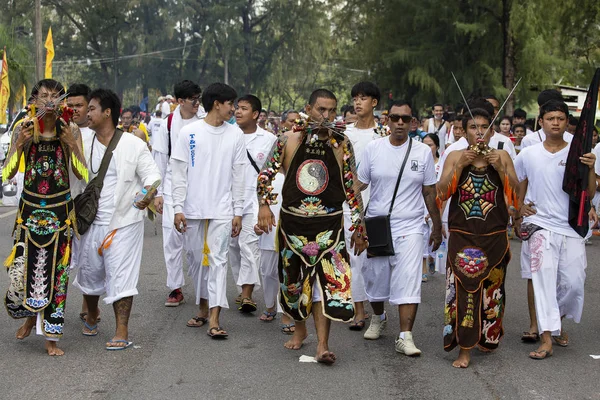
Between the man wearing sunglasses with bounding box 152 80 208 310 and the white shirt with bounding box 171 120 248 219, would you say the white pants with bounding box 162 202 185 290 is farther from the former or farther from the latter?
the white shirt with bounding box 171 120 248 219

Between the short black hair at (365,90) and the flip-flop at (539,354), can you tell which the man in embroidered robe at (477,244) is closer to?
the flip-flop at (539,354)

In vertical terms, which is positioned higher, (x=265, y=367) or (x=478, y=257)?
(x=478, y=257)

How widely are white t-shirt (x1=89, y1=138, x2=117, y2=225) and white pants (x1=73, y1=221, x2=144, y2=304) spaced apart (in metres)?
0.08

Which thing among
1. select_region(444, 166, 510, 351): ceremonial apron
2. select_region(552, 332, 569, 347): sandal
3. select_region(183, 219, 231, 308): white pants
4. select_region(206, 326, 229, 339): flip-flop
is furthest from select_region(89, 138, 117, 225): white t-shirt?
select_region(552, 332, 569, 347): sandal

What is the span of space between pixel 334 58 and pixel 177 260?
25.3 metres

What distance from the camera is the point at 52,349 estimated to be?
25.1ft

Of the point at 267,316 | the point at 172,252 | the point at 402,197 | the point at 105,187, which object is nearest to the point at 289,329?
the point at 267,316

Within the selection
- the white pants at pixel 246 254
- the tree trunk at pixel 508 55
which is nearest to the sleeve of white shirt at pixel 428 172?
the white pants at pixel 246 254

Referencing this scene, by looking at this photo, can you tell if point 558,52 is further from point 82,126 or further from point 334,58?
point 82,126

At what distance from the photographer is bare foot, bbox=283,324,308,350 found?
8.02 metres

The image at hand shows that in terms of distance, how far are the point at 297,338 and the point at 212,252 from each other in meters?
1.12

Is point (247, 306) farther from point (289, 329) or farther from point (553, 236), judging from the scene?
point (553, 236)

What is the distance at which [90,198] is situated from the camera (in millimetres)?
7918

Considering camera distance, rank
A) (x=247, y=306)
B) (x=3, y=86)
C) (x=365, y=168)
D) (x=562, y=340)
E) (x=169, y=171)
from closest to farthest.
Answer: (x=562, y=340)
(x=365, y=168)
(x=247, y=306)
(x=169, y=171)
(x=3, y=86)
